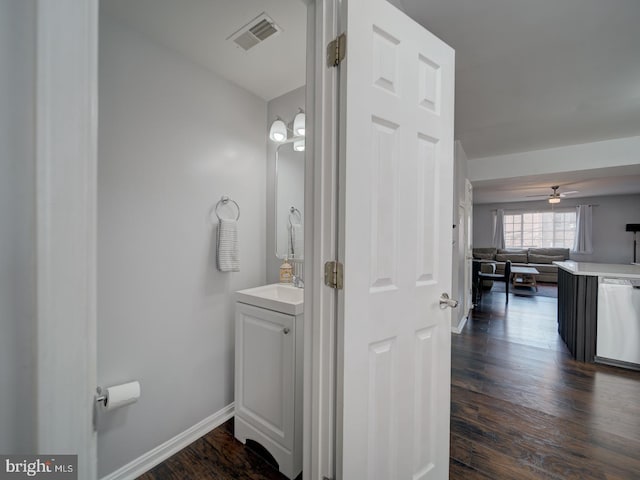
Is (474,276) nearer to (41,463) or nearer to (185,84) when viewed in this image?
(185,84)

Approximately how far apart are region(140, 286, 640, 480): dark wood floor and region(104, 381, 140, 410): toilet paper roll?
53cm

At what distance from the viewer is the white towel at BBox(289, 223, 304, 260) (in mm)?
2215

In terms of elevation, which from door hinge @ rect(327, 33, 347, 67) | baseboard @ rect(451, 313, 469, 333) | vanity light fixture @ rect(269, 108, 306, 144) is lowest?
baseboard @ rect(451, 313, 469, 333)

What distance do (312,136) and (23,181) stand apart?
33.1 inches

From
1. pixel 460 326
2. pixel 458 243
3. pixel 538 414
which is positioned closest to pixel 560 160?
pixel 458 243

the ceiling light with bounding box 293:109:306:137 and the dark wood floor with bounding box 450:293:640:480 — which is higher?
the ceiling light with bounding box 293:109:306:137

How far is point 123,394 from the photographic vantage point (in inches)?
52.7

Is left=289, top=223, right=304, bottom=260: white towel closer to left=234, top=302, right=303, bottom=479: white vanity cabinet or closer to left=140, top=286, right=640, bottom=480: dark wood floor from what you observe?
left=234, top=302, right=303, bottom=479: white vanity cabinet

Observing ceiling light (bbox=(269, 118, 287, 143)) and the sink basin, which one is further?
ceiling light (bbox=(269, 118, 287, 143))

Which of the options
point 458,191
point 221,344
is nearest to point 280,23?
point 221,344

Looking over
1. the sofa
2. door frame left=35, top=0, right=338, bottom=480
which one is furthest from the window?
door frame left=35, top=0, right=338, bottom=480

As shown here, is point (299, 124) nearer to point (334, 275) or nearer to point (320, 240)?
point (320, 240)

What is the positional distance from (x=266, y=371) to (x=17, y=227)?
1473mm

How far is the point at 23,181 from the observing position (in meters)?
0.37
